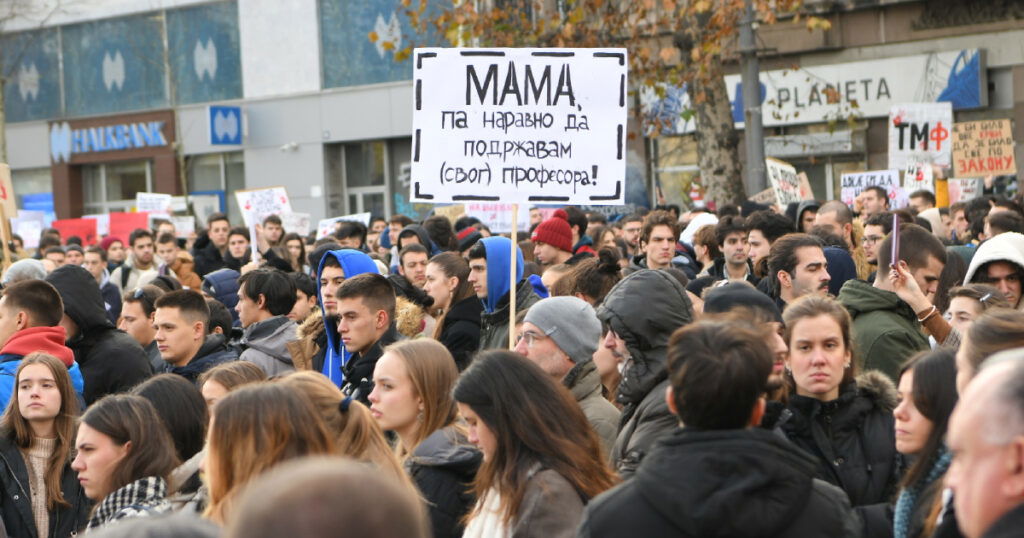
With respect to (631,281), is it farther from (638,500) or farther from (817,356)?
(638,500)

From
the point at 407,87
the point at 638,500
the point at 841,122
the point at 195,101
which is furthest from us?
the point at 195,101

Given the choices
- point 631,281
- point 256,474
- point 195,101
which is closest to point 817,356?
point 631,281

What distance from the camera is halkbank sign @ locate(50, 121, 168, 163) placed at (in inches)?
1372

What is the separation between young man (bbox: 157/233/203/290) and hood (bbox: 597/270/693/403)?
1064 centimetres

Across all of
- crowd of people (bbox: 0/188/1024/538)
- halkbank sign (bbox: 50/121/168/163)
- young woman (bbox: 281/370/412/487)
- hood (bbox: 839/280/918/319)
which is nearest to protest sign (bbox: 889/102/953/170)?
crowd of people (bbox: 0/188/1024/538)

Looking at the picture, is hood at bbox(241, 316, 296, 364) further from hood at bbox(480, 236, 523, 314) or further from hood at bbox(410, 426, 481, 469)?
hood at bbox(410, 426, 481, 469)

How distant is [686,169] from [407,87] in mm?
7360

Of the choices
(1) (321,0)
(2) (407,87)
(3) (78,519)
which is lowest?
(3) (78,519)

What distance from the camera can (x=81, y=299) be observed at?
8289 millimetres

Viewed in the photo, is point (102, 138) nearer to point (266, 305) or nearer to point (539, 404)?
point (266, 305)

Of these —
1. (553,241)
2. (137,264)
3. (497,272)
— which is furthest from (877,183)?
(497,272)

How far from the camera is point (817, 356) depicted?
5023mm

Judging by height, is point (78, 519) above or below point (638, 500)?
below

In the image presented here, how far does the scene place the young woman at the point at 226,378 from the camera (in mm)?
5680
